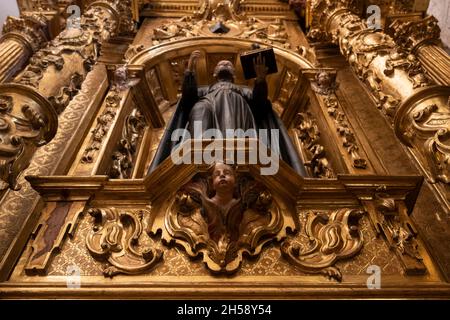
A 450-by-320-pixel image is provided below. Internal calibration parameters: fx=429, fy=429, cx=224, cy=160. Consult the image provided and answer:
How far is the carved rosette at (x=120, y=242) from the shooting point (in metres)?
2.91

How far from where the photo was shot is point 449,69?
5438 millimetres

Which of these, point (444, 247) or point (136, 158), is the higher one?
point (136, 158)

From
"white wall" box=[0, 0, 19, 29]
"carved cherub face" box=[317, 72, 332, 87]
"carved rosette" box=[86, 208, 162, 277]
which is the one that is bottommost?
"carved rosette" box=[86, 208, 162, 277]

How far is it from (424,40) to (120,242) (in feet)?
17.6

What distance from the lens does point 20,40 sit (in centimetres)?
597

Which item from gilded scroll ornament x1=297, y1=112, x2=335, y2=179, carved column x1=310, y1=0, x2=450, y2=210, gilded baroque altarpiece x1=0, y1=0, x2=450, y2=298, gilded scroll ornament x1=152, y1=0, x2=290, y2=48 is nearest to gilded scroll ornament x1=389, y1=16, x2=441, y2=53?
gilded baroque altarpiece x1=0, y1=0, x2=450, y2=298

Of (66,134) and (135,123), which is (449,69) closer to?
(135,123)

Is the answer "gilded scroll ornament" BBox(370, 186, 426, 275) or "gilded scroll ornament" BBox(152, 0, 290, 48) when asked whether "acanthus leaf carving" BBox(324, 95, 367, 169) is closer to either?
"gilded scroll ornament" BBox(370, 186, 426, 275)

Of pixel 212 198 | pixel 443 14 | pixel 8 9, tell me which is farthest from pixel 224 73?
pixel 8 9

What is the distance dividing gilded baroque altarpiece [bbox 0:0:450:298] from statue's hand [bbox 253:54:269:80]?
89 centimetres

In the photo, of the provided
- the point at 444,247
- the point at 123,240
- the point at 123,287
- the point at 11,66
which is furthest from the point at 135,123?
the point at 444,247

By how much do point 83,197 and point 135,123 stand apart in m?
1.98

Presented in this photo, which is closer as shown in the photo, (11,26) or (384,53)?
(384,53)

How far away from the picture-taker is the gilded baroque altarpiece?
2836 millimetres
